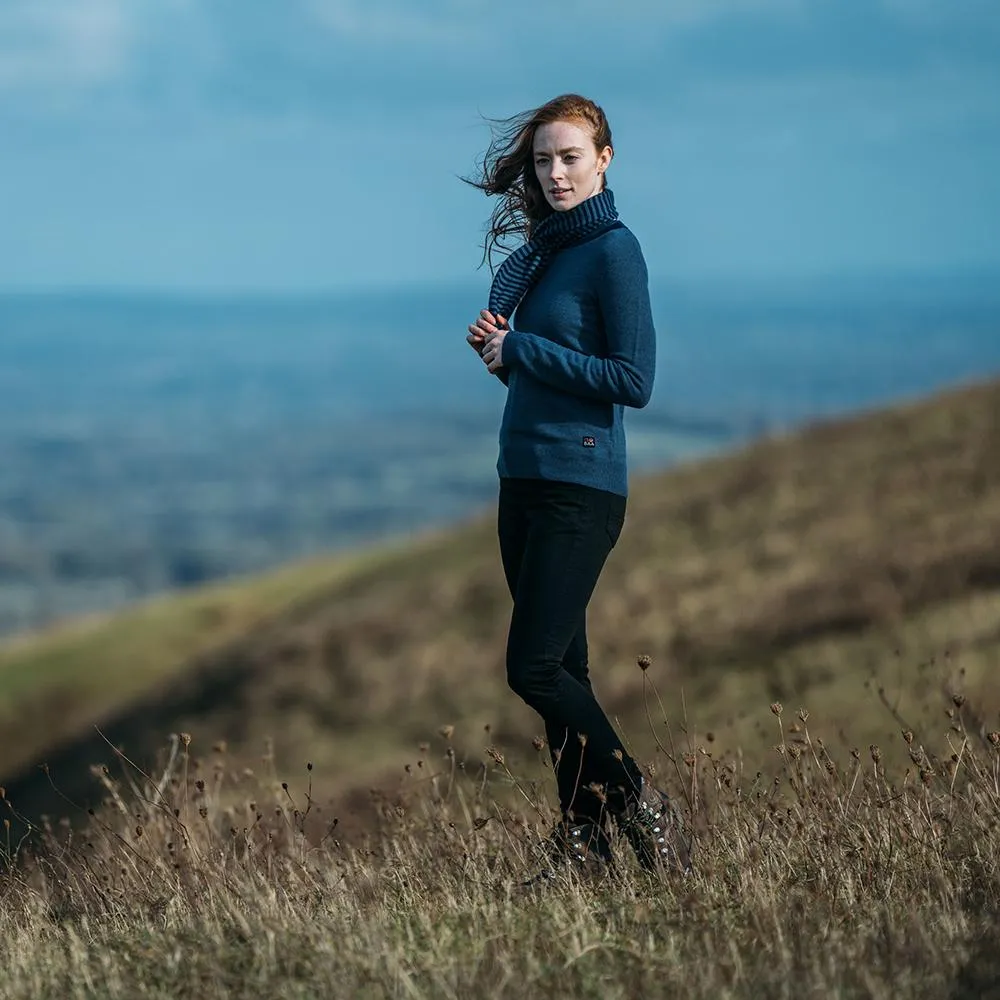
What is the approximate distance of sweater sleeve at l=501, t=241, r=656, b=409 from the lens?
5.65 metres

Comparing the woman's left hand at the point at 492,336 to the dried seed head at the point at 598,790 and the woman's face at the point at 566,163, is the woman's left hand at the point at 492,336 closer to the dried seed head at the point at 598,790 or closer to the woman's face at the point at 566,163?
the woman's face at the point at 566,163

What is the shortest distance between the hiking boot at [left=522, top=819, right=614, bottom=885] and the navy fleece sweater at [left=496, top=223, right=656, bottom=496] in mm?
1332

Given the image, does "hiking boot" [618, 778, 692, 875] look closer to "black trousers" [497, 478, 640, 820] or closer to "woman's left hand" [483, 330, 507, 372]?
"black trousers" [497, 478, 640, 820]

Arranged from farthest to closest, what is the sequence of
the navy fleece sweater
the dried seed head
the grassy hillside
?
the grassy hillside
the navy fleece sweater
the dried seed head

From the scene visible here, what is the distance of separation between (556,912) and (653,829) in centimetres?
87

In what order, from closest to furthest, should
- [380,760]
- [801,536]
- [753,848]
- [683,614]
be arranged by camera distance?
[753,848] < [380,760] < [683,614] < [801,536]

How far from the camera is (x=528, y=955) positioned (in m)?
4.66

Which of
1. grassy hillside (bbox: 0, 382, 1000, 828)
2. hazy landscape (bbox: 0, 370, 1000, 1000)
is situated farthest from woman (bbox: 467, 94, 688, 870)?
grassy hillside (bbox: 0, 382, 1000, 828)

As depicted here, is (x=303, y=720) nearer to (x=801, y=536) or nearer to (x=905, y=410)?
(x=801, y=536)

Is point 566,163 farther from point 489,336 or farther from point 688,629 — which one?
point 688,629

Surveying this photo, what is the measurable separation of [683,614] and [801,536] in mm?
3394

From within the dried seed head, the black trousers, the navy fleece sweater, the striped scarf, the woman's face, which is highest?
the woman's face

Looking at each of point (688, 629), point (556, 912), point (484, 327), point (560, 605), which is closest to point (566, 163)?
point (484, 327)

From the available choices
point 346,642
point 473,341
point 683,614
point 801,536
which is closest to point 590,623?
point 683,614
